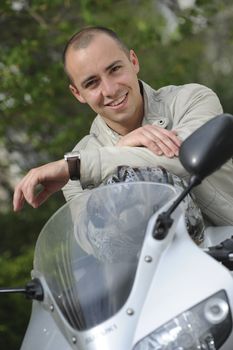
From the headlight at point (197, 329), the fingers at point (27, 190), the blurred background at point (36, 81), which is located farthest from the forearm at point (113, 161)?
the blurred background at point (36, 81)

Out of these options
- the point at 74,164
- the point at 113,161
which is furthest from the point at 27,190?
the point at 113,161

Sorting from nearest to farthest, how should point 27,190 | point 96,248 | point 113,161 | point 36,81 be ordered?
point 96,248, point 27,190, point 113,161, point 36,81

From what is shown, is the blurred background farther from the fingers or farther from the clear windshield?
the clear windshield

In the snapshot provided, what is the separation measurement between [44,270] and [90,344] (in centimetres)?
41

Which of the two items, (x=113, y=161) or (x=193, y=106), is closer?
(x=113, y=161)

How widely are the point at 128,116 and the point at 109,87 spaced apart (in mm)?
180

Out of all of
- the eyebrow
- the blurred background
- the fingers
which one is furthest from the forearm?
the blurred background

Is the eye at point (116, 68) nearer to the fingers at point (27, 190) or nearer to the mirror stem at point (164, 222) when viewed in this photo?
the fingers at point (27, 190)

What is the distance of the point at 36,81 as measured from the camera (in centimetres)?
828

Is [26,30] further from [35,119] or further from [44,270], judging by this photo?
[44,270]

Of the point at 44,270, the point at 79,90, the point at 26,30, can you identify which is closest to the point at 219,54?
the point at 26,30

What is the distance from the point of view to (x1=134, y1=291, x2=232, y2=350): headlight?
245 centimetres

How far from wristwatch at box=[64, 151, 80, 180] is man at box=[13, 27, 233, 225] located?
0.10 feet

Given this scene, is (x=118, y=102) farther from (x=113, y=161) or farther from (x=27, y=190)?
(x=27, y=190)
